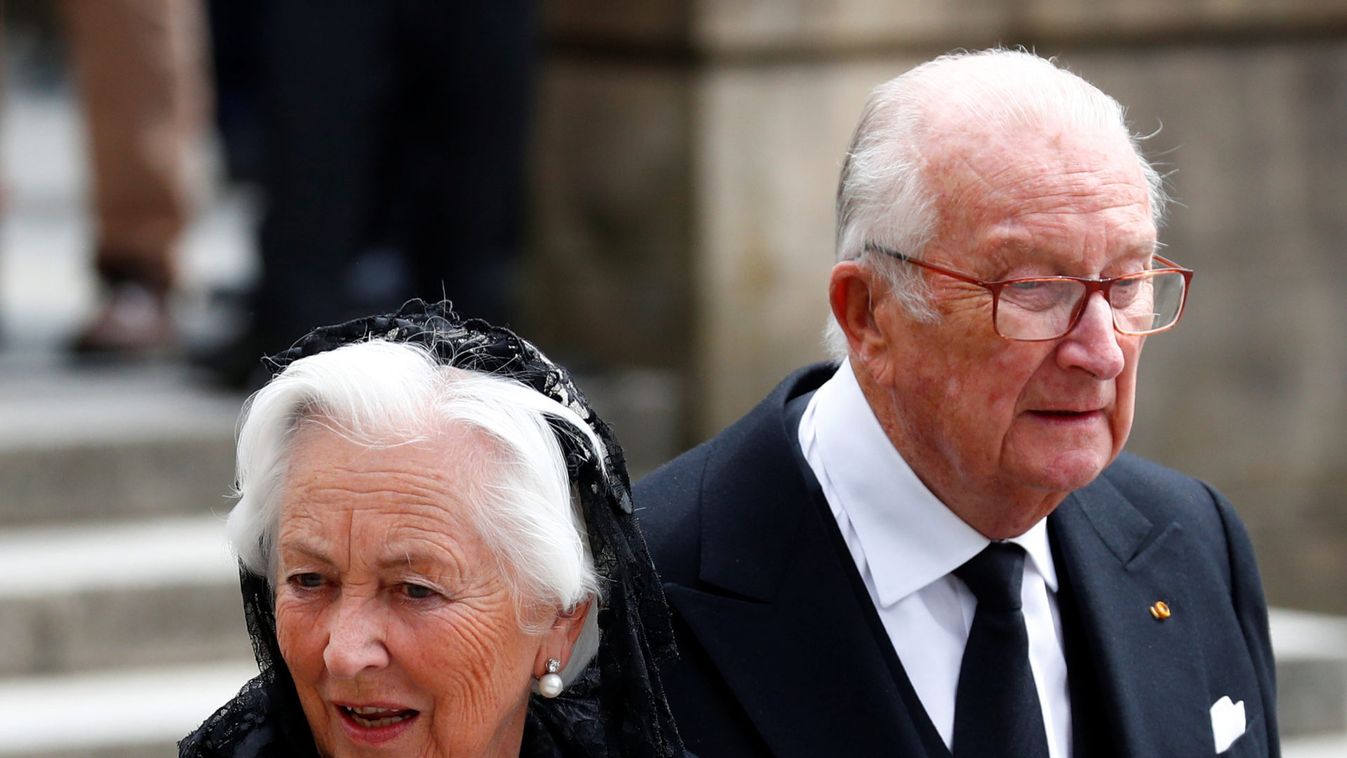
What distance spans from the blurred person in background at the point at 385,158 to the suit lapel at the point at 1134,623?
9.05 ft

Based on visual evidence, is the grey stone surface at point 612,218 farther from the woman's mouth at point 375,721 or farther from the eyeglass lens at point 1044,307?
the woman's mouth at point 375,721

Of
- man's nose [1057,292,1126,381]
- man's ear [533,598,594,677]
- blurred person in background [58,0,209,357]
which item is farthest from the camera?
blurred person in background [58,0,209,357]

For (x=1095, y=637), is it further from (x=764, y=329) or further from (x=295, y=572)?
(x=764, y=329)

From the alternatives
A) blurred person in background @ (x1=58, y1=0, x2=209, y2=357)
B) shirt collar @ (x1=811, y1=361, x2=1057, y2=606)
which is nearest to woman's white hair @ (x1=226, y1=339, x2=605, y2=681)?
shirt collar @ (x1=811, y1=361, x2=1057, y2=606)

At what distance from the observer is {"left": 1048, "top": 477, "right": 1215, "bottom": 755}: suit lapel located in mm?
2812

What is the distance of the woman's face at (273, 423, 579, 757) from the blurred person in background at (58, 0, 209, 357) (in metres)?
3.74

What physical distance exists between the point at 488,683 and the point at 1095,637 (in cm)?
91

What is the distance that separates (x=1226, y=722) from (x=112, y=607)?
304cm

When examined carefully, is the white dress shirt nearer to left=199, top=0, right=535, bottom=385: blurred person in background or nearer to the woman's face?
the woman's face

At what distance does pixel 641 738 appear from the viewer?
2.51 m

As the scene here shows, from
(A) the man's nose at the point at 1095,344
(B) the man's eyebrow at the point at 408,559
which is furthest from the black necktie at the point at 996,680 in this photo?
(B) the man's eyebrow at the point at 408,559

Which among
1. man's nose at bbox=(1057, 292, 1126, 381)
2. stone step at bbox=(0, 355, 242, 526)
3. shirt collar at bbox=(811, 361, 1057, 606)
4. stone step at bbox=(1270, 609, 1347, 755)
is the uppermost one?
man's nose at bbox=(1057, 292, 1126, 381)

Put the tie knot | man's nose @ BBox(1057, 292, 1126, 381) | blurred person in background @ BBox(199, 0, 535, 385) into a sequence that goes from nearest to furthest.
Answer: man's nose @ BBox(1057, 292, 1126, 381) → the tie knot → blurred person in background @ BBox(199, 0, 535, 385)

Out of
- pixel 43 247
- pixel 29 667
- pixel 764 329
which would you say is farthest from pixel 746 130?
pixel 43 247
